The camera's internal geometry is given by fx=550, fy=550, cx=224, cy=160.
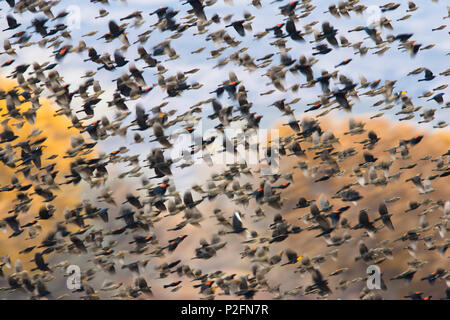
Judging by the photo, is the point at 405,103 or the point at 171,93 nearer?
the point at 171,93

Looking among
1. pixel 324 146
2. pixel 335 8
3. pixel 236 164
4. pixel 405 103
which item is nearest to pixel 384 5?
pixel 335 8

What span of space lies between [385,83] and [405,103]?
187 centimetres

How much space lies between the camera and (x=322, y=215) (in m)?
28.0

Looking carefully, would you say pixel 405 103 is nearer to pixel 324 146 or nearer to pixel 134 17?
pixel 324 146

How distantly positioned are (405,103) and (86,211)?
18812 mm

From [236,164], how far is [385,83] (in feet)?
31.4

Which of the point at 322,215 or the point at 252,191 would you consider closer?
the point at 322,215

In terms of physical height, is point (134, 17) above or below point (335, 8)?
above

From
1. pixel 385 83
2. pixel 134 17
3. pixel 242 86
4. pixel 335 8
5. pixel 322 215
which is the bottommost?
pixel 322 215

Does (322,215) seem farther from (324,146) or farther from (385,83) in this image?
(385,83)

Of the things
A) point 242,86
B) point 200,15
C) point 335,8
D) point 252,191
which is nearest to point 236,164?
point 252,191

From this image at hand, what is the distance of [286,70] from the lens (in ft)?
96.5

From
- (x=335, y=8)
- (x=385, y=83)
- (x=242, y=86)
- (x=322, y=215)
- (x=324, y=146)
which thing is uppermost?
(x=335, y=8)

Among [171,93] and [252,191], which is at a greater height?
[171,93]
